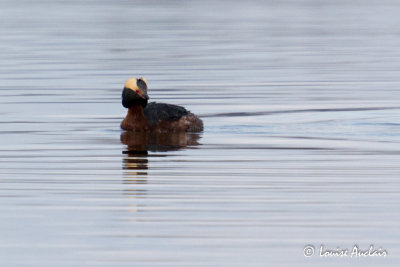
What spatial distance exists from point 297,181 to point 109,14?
169 ft

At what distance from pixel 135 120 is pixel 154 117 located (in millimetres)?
300

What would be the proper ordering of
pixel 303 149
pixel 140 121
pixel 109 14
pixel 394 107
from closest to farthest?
pixel 303 149
pixel 140 121
pixel 394 107
pixel 109 14

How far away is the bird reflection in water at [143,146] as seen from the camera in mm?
16577

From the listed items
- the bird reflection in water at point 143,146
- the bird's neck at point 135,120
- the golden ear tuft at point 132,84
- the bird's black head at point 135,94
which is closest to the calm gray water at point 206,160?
the bird reflection in water at point 143,146

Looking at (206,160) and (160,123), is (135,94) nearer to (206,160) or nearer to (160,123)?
(160,123)

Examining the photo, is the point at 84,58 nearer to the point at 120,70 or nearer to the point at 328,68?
the point at 120,70

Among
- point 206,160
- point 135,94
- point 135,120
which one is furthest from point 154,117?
point 206,160

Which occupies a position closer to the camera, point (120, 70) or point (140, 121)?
point (140, 121)

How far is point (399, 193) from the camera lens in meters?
14.7

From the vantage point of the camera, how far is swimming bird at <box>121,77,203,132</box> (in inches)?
813

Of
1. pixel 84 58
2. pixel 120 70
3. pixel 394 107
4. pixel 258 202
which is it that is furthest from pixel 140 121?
pixel 84 58

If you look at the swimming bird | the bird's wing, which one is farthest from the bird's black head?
the bird's wing

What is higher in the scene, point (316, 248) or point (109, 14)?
point (109, 14)

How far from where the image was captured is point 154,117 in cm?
2081
